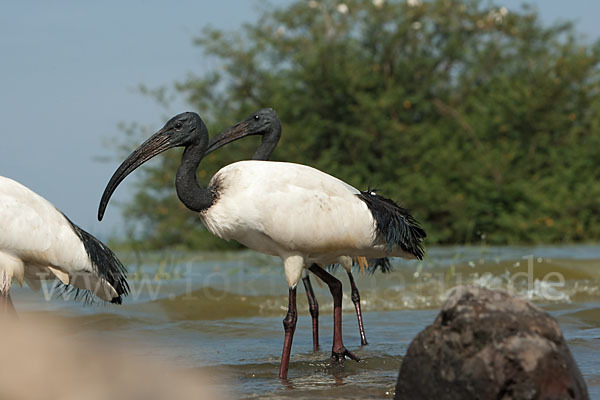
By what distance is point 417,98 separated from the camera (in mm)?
18438

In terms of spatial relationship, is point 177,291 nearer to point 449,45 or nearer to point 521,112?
point 521,112

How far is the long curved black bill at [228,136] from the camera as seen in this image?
6543 mm

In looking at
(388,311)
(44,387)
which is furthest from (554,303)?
(44,387)

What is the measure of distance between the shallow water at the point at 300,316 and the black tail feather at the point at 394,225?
2.37 feet

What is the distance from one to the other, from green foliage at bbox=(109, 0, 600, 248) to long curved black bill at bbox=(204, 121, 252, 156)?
29.1 ft

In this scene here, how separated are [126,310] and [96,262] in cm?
187

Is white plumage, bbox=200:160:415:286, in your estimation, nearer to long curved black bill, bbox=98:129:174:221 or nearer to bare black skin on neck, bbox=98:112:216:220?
bare black skin on neck, bbox=98:112:216:220

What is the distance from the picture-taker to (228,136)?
6.67 meters

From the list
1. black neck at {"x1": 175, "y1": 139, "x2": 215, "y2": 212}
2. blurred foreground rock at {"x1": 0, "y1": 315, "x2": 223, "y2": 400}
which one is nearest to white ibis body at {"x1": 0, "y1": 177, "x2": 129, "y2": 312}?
black neck at {"x1": 175, "y1": 139, "x2": 215, "y2": 212}

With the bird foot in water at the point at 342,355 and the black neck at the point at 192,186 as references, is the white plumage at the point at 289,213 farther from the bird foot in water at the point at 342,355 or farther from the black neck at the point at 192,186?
the bird foot in water at the point at 342,355

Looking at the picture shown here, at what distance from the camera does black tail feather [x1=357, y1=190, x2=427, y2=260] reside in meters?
5.56

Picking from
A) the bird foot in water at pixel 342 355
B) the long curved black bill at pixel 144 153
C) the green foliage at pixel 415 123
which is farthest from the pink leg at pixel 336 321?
the green foliage at pixel 415 123

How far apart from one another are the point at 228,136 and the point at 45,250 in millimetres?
1595

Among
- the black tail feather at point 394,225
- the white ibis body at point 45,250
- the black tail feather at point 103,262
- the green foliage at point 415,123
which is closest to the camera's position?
the black tail feather at point 394,225
